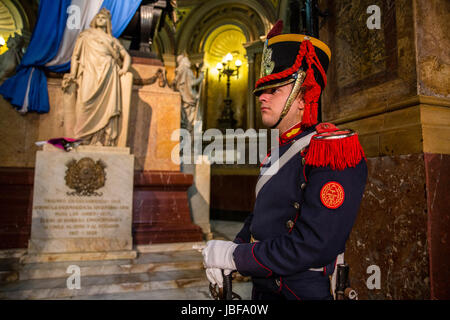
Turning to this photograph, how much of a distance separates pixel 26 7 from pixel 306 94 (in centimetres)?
1284

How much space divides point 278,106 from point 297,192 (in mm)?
399

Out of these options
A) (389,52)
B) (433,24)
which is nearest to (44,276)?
(389,52)

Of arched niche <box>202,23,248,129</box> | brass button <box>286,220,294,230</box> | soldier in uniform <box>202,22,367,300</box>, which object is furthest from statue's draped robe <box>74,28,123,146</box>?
arched niche <box>202,23,248,129</box>

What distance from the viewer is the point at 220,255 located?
1104 millimetres

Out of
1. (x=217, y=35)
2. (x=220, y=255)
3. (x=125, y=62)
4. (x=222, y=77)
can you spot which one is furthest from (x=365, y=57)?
(x=217, y=35)

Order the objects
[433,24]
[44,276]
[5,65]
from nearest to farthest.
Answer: [433,24] → [44,276] → [5,65]

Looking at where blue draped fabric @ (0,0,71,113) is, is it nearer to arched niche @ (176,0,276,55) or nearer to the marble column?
the marble column

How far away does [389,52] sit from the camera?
246 cm

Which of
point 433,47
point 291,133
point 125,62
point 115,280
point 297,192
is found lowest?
point 115,280

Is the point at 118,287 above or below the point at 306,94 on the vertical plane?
below

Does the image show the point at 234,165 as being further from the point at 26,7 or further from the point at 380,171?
the point at 26,7

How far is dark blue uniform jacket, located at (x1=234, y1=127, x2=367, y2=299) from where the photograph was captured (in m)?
0.93

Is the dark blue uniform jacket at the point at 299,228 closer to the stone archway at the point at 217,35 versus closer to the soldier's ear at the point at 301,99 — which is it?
the soldier's ear at the point at 301,99

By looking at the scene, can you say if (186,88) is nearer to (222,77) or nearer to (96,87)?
(96,87)
